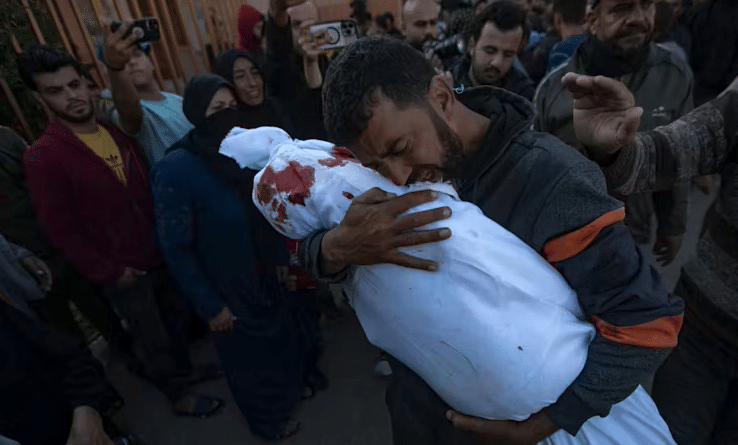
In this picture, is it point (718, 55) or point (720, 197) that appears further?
point (718, 55)

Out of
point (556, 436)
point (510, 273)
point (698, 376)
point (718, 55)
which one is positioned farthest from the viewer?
point (718, 55)

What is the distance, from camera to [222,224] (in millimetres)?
1967

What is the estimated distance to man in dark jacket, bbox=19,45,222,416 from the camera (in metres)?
2.16

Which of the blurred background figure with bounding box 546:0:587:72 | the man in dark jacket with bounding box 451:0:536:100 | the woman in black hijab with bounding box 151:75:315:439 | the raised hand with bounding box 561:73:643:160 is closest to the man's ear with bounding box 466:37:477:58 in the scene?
the man in dark jacket with bounding box 451:0:536:100

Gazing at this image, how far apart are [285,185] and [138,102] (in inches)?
87.0

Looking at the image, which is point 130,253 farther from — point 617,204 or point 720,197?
point 720,197

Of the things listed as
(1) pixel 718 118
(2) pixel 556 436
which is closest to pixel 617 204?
(2) pixel 556 436

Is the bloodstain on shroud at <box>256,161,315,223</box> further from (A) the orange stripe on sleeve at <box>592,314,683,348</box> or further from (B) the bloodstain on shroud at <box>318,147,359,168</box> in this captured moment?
(A) the orange stripe on sleeve at <box>592,314,683,348</box>

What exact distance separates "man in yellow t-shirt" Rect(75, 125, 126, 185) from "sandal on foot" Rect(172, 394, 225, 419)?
1464mm

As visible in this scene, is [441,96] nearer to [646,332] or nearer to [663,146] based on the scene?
[646,332]

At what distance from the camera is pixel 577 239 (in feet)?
2.42

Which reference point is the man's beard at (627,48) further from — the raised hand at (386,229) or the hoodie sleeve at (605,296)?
the raised hand at (386,229)

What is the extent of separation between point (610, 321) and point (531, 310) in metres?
0.18

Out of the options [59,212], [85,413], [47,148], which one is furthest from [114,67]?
[85,413]
